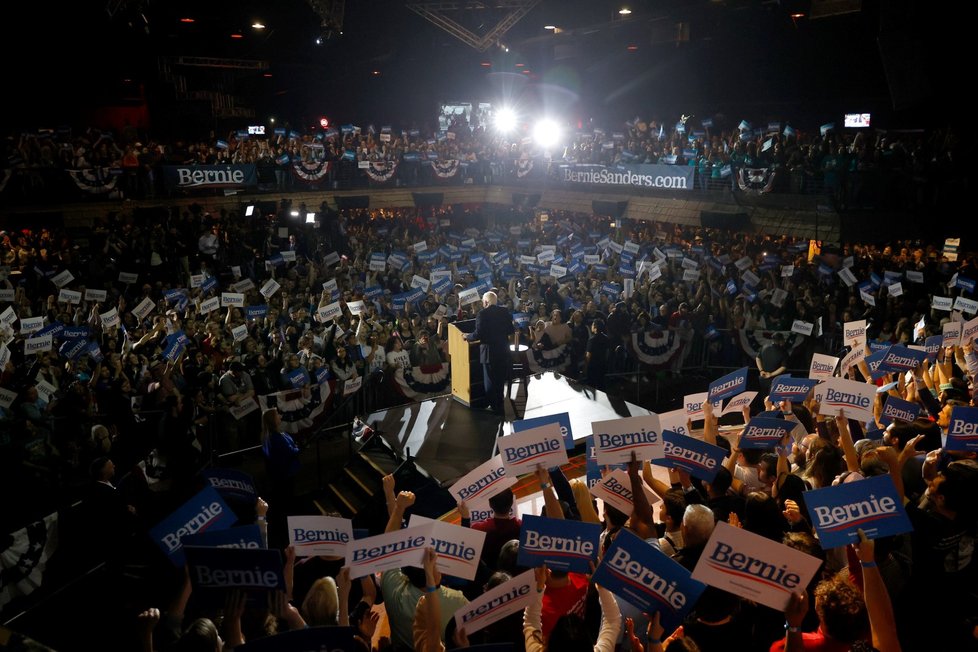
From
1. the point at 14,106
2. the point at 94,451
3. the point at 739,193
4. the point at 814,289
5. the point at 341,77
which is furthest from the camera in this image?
the point at 341,77

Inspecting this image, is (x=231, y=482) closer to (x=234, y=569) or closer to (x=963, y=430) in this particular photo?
(x=234, y=569)

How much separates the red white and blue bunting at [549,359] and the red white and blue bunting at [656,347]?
5.67 feet

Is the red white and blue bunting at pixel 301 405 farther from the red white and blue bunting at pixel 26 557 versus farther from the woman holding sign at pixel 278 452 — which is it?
the red white and blue bunting at pixel 26 557

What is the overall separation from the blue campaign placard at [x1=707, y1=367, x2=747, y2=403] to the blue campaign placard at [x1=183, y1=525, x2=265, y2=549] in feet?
15.6

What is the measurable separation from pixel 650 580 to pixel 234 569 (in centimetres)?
→ 220

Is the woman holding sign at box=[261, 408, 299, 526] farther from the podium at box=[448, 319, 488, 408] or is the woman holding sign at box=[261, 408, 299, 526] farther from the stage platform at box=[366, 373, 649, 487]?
the podium at box=[448, 319, 488, 408]

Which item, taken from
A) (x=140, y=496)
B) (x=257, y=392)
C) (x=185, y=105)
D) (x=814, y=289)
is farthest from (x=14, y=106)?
(x=814, y=289)

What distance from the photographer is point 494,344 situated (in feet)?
30.8

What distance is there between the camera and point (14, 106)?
26844 mm

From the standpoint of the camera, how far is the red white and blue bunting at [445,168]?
2669 centimetres

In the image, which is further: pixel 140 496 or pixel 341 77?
pixel 341 77

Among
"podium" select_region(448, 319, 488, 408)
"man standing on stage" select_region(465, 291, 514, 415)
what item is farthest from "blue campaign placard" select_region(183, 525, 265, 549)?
"podium" select_region(448, 319, 488, 408)

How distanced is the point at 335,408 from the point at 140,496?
4044 millimetres

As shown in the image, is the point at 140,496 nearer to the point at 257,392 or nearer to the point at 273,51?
the point at 257,392
